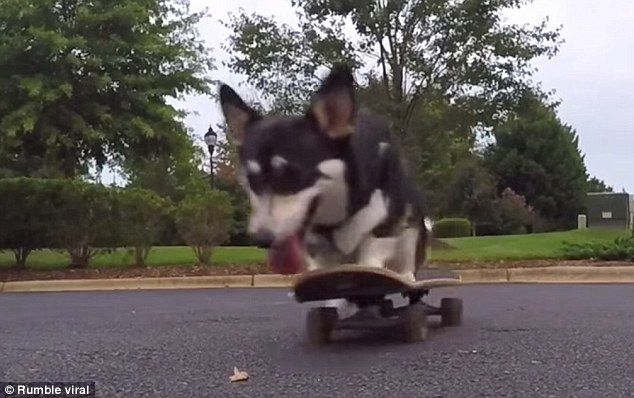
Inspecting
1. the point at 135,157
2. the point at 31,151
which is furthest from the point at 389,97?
the point at 31,151

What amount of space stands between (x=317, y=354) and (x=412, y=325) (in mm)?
559

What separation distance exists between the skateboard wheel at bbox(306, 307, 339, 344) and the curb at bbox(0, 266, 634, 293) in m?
6.15

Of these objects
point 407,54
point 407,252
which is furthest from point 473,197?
point 407,252

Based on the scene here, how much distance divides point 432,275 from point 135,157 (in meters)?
13.1

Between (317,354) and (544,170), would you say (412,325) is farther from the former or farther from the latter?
(544,170)

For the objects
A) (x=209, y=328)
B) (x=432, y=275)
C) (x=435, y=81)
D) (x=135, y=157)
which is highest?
(x=435, y=81)

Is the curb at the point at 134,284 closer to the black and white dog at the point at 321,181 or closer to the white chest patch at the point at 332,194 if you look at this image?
the black and white dog at the point at 321,181

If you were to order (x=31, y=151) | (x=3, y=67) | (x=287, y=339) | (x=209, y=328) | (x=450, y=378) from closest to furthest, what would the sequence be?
1. (x=450, y=378)
2. (x=287, y=339)
3. (x=209, y=328)
4. (x=3, y=67)
5. (x=31, y=151)

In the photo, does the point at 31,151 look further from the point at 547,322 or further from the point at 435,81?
the point at 547,322

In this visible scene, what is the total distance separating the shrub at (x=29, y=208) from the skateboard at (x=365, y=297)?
8874mm

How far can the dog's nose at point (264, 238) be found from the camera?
3.58m

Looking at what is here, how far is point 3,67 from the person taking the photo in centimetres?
1558

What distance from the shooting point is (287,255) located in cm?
362

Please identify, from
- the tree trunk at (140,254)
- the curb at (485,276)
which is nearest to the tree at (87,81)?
the tree trunk at (140,254)
